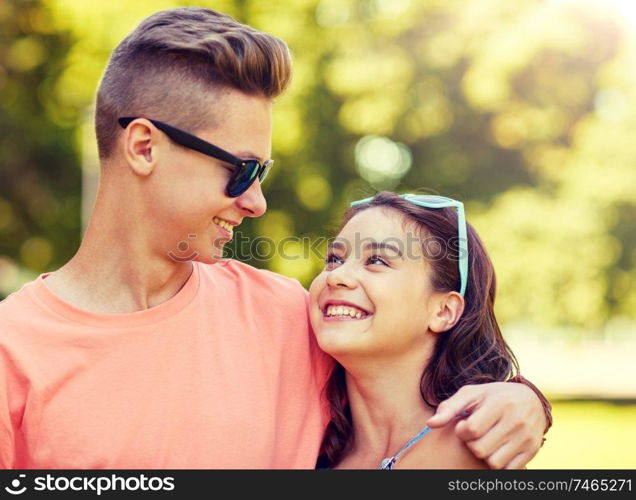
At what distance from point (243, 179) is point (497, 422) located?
1.31 metres

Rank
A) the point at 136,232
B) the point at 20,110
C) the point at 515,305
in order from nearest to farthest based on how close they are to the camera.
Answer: the point at 136,232
the point at 515,305
the point at 20,110

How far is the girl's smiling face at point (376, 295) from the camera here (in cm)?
325

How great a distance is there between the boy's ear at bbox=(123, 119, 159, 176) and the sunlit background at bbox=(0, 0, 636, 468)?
954 centimetres

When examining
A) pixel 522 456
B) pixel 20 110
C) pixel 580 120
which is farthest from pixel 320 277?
pixel 20 110

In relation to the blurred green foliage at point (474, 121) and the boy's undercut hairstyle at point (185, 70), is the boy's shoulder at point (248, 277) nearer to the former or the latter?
the boy's undercut hairstyle at point (185, 70)

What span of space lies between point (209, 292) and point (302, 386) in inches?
20.8

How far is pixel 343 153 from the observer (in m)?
13.6

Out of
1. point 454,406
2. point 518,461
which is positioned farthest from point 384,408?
point 518,461

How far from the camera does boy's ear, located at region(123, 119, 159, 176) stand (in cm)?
319

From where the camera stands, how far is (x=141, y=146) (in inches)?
126

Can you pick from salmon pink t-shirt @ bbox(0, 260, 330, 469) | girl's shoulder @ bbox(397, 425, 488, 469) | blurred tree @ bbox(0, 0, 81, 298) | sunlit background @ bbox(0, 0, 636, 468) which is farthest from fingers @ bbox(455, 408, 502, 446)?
blurred tree @ bbox(0, 0, 81, 298)

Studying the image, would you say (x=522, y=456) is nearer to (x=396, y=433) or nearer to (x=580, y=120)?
(x=396, y=433)

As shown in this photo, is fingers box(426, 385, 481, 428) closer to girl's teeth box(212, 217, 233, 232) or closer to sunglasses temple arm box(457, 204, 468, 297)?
sunglasses temple arm box(457, 204, 468, 297)

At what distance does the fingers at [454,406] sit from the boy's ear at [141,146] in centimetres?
143
